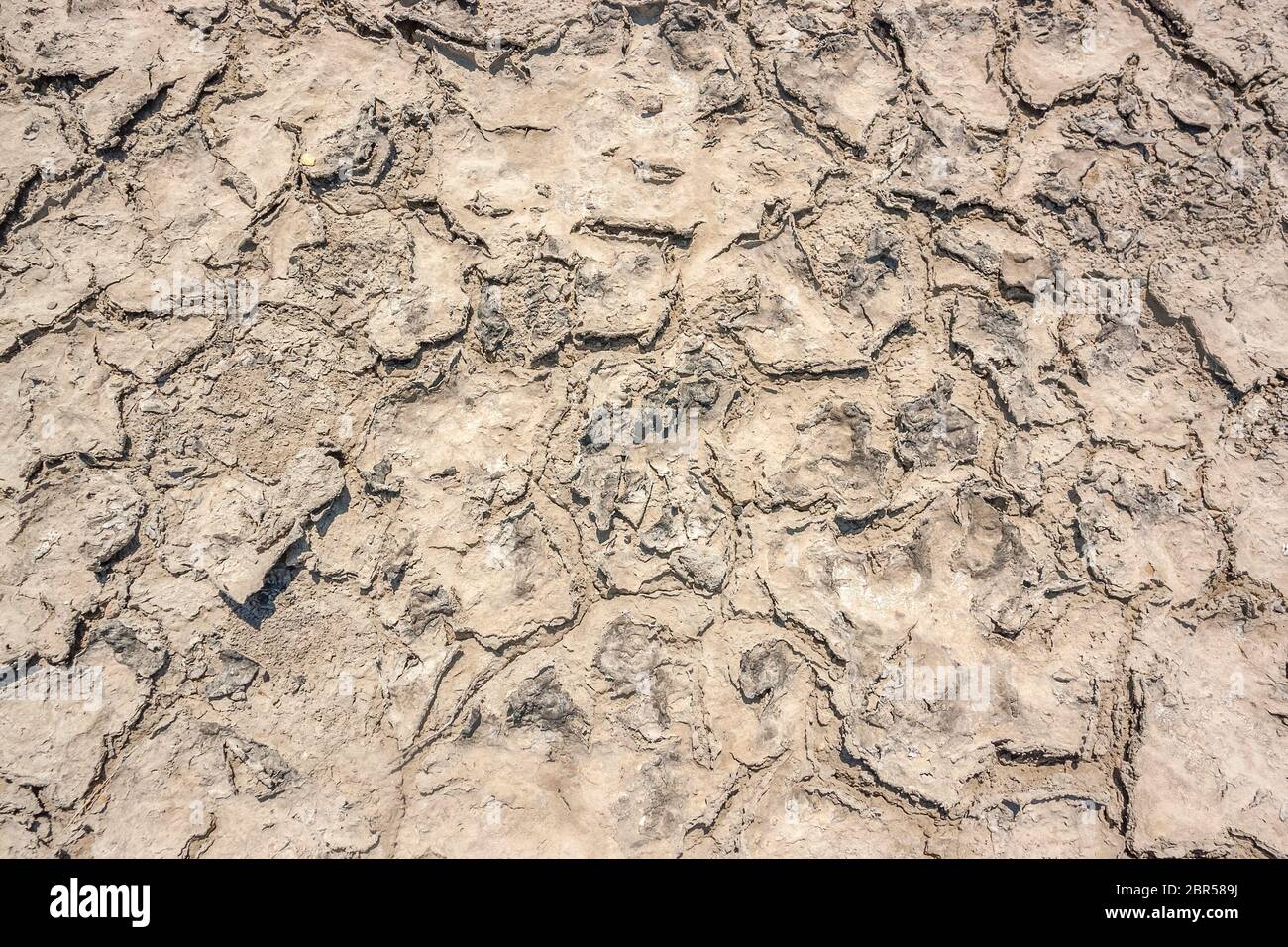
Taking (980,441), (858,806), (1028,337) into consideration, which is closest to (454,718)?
(858,806)

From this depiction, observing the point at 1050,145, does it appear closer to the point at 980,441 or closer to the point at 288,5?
the point at 980,441

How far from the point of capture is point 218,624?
1.66 m

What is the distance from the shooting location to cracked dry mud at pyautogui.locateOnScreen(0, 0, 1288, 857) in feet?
5.46

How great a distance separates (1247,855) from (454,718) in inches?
69.9

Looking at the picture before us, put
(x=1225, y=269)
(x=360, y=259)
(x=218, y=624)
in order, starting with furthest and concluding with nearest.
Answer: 1. (x=1225, y=269)
2. (x=360, y=259)
3. (x=218, y=624)

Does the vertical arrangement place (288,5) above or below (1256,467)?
above

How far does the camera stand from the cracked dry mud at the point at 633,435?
5.46 feet

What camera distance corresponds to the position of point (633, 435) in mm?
1760

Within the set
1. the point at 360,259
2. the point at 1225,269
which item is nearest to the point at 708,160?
the point at 360,259

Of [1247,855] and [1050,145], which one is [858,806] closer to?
[1247,855]

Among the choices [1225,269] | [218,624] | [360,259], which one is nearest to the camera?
[218,624]
